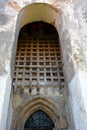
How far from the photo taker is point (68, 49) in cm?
308

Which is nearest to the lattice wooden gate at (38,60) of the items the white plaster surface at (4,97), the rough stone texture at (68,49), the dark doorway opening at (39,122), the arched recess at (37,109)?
the arched recess at (37,109)

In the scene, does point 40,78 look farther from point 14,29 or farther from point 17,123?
point 14,29

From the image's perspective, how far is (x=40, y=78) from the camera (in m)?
4.17

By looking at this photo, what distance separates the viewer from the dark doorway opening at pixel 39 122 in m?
3.80

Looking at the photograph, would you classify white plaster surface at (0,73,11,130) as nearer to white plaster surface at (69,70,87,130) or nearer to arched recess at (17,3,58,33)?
white plaster surface at (69,70,87,130)

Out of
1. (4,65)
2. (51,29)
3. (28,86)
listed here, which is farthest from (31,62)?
(4,65)

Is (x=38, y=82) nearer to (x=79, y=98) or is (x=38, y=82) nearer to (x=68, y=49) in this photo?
(x=68, y=49)

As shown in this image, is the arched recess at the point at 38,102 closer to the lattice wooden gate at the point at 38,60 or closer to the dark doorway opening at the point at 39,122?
the dark doorway opening at the point at 39,122

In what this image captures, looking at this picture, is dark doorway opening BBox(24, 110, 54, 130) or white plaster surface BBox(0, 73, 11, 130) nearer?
white plaster surface BBox(0, 73, 11, 130)

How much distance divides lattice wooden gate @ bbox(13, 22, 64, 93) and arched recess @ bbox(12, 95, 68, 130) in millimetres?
263

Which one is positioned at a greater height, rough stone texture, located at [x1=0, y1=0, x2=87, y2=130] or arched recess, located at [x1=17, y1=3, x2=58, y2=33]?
arched recess, located at [x1=17, y1=3, x2=58, y2=33]

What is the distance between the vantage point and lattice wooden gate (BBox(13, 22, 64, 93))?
13.4ft

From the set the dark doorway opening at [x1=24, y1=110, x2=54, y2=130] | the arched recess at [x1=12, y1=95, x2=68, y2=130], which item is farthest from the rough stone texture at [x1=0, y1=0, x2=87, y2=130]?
the dark doorway opening at [x1=24, y1=110, x2=54, y2=130]

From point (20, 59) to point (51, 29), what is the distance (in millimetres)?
1429
